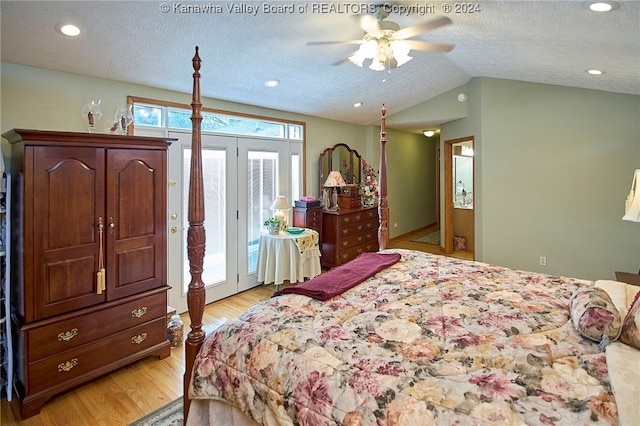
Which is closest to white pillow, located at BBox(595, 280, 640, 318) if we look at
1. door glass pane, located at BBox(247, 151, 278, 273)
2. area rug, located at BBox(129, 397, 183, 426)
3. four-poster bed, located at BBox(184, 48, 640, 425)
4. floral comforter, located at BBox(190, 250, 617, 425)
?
four-poster bed, located at BBox(184, 48, 640, 425)

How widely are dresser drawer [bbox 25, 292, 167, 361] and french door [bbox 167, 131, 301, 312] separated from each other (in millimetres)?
924

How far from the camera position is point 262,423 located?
140cm

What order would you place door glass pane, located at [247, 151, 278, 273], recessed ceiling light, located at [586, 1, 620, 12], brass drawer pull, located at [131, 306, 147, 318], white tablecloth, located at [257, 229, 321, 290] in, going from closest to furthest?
recessed ceiling light, located at [586, 1, 620, 12], brass drawer pull, located at [131, 306, 147, 318], white tablecloth, located at [257, 229, 321, 290], door glass pane, located at [247, 151, 278, 273]

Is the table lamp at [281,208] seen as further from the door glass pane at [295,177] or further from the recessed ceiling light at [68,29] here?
the recessed ceiling light at [68,29]

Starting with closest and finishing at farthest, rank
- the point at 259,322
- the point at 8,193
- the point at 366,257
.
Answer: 1. the point at 259,322
2. the point at 8,193
3. the point at 366,257

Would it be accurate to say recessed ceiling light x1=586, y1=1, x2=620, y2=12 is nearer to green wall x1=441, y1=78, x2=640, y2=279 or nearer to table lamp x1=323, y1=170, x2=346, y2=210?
green wall x1=441, y1=78, x2=640, y2=279

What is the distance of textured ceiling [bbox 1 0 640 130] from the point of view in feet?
7.22

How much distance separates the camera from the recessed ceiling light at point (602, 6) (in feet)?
6.10

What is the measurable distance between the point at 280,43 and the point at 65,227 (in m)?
2.14

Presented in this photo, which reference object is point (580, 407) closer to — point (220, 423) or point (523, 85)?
point (220, 423)

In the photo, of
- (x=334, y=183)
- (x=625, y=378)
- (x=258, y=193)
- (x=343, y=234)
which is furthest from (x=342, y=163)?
(x=625, y=378)

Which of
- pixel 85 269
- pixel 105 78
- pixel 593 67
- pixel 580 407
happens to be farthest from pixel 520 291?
pixel 105 78

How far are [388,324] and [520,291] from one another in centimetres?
94

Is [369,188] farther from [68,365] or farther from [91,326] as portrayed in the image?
[68,365]
